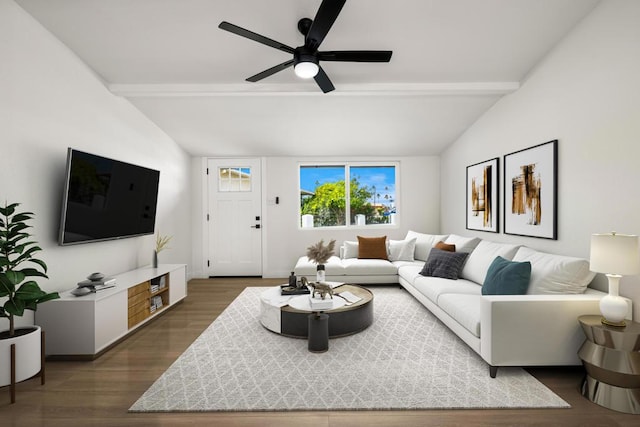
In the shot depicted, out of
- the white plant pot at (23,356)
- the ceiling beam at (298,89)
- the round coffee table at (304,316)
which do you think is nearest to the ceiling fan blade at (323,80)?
the ceiling beam at (298,89)

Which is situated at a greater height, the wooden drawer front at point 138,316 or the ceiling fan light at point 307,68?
the ceiling fan light at point 307,68

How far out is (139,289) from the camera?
3498 mm

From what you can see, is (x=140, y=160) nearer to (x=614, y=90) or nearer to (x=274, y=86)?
(x=274, y=86)

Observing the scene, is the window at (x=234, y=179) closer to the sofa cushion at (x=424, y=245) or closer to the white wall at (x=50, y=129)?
the white wall at (x=50, y=129)

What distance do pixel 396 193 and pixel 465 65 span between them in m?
2.94

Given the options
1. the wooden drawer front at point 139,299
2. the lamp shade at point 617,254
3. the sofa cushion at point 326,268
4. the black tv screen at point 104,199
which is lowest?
the wooden drawer front at point 139,299

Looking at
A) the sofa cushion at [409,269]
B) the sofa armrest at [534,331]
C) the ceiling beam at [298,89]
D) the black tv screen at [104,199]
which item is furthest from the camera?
the sofa cushion at [409,269]

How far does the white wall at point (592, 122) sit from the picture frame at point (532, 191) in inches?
2.7

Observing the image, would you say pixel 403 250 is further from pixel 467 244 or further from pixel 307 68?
pixel 307 68

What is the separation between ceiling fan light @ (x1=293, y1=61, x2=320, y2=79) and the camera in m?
2.57

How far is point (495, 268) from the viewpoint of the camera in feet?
9.93

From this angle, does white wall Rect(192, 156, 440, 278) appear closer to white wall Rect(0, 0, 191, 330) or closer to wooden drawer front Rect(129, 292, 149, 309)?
white wall Rect(0, 0, 191, 330)

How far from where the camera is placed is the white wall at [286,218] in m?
6.08

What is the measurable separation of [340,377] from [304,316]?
0.79 m
